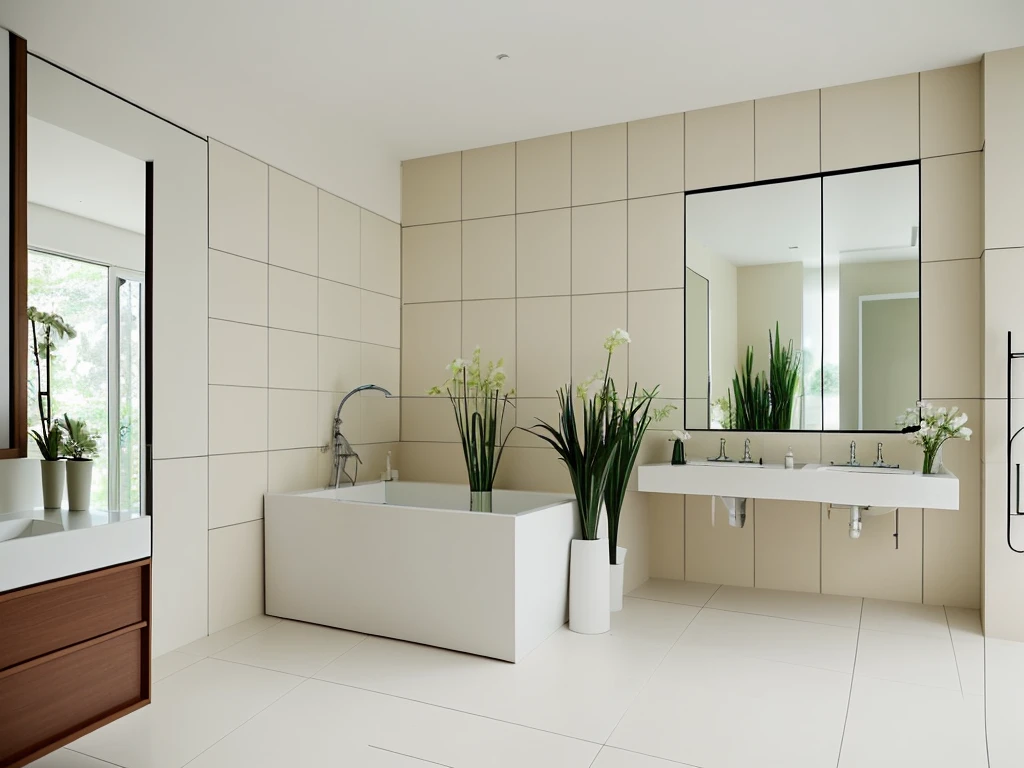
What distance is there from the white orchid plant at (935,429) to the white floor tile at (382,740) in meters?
1.96

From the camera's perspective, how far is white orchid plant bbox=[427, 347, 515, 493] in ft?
11.1

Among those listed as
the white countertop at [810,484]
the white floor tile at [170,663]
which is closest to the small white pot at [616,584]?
the white countertop at [810,484]

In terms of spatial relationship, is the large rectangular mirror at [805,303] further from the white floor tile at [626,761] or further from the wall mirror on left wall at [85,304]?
the wall mirror on left wall at [85,304]

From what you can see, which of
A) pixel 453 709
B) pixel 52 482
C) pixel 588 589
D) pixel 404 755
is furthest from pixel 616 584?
pixel 52 482

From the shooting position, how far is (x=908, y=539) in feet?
11.0

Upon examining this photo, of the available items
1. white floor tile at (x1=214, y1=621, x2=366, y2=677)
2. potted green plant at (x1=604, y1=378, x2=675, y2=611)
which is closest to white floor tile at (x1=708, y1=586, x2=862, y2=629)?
potted green plant at (x1=604, y1=378, x2=675, y2=611)

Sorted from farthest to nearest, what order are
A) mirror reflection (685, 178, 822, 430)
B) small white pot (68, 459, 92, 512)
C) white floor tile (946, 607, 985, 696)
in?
mirror reflection (685, 178, 822, 430), white floor tile (946, 607, 985, 696), small white pot (68, 459, 92, 512)

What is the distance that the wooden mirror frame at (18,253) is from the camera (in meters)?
2.30

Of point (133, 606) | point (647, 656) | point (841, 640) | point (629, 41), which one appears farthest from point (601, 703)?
point (629, 41)

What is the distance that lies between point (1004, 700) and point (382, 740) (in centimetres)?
201

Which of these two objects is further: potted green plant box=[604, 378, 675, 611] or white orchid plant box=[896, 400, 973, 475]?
potted green plant box=[604, 378, 675, 611]

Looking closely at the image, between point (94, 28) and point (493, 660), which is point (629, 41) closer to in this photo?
point (94, 28)

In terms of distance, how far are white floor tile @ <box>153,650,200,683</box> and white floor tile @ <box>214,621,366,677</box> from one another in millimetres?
106

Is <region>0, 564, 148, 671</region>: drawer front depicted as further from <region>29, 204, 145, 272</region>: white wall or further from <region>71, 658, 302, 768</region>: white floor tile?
<region>29, 204, 145, 272</region>: white wall
